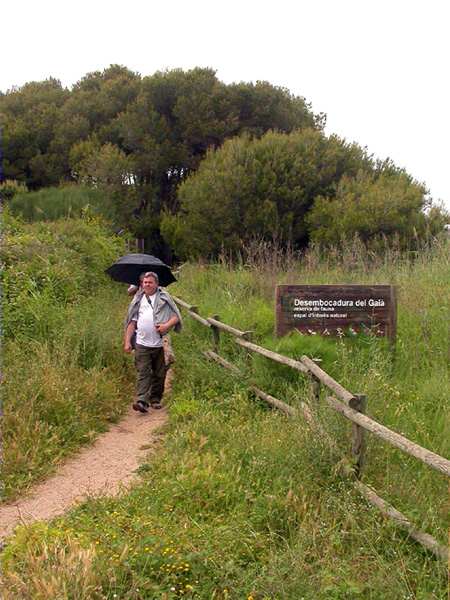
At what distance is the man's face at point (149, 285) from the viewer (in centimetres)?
773

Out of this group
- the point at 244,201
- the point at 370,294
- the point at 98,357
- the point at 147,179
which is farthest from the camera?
the point at 147,179

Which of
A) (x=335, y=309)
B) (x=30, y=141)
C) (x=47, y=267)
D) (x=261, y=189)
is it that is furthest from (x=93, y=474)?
(x=30, y=141)

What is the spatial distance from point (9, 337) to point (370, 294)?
200 inches

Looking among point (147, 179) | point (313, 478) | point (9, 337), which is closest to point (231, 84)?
point (147, 179)

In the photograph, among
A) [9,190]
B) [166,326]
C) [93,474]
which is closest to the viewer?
[93,474]

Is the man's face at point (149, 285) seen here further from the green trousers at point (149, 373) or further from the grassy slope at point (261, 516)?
the grassy slope at point (261, 516)

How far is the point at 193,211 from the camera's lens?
18062 mm

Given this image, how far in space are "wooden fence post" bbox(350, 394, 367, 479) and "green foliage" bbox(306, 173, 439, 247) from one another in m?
10.0

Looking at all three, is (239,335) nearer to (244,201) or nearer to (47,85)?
(244,201)

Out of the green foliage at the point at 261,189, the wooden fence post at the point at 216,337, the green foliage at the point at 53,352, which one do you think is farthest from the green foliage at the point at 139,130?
the wooden fence post at the point at 216,337

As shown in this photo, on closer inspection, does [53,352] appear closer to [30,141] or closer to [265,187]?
[265,187]

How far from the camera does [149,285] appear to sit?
773 cm

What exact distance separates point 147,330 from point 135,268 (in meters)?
1.59

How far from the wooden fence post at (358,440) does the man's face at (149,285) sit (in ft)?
13.1
